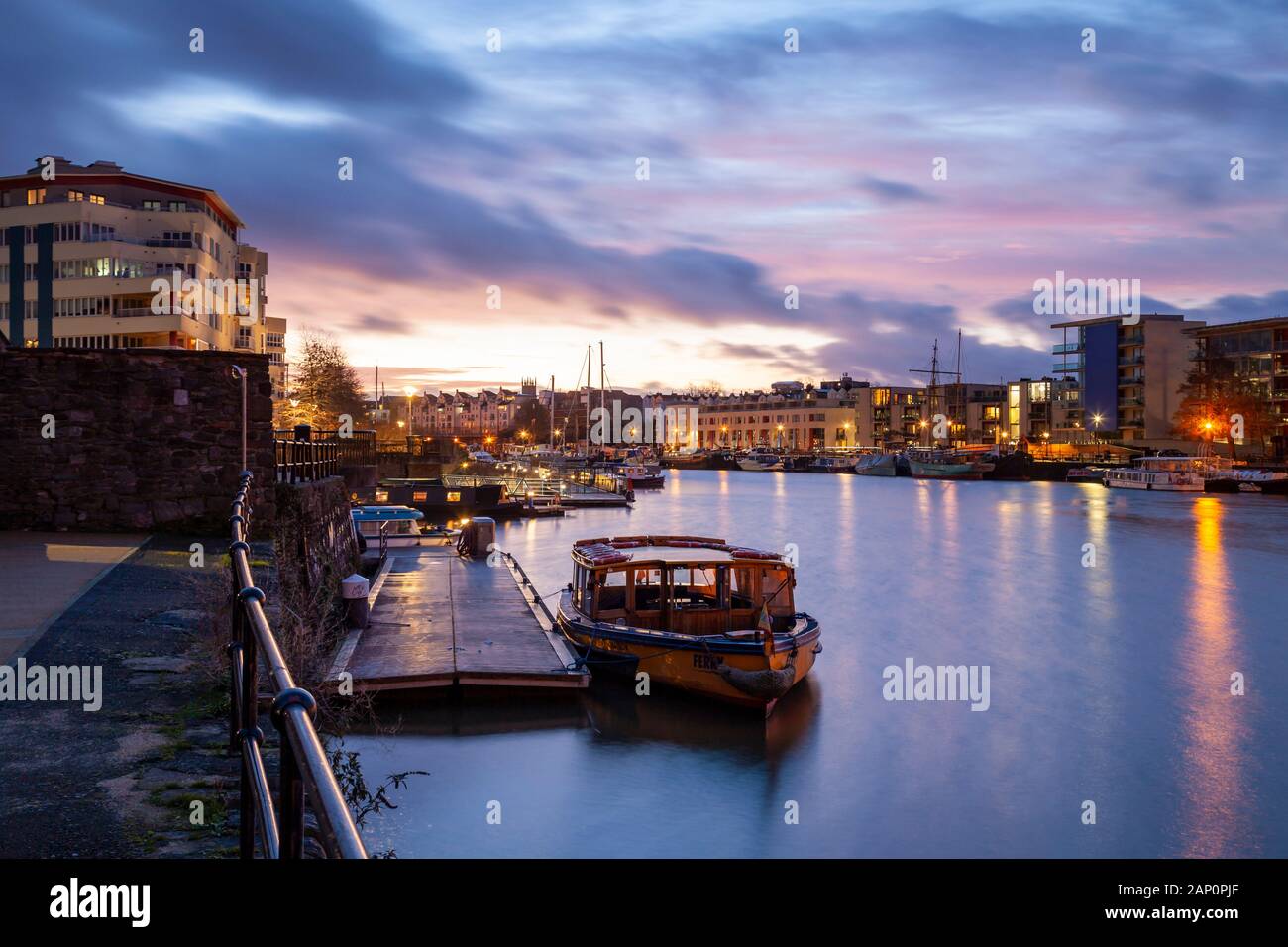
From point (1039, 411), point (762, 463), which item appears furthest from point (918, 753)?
point (1039, 411)

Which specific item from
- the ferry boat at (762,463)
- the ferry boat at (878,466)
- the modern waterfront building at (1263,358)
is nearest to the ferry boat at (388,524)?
the modern waterfront building at (1263,358)

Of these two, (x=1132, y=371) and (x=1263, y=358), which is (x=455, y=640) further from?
(x=1132, y=371)

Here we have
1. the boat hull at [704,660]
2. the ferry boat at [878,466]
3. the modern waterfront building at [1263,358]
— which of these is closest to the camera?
the boat hull at [704,660]

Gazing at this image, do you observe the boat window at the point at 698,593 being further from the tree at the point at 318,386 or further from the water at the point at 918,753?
the tree at the point at 318,386

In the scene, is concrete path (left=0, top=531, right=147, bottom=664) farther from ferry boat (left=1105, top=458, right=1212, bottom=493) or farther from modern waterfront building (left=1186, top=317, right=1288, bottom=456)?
modern waterfront building (left=1186, top=317, right=1288, bottom=456)

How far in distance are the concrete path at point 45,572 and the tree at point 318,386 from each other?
48.4m

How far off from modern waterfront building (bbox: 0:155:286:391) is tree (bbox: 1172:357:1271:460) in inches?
3608

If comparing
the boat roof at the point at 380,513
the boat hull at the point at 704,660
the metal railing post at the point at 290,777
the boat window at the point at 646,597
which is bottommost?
the boat hull at the point at 704,660

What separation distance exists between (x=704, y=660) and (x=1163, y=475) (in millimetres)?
91579

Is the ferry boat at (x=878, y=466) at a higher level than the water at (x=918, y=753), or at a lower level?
higher

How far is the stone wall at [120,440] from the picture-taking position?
16.4m
